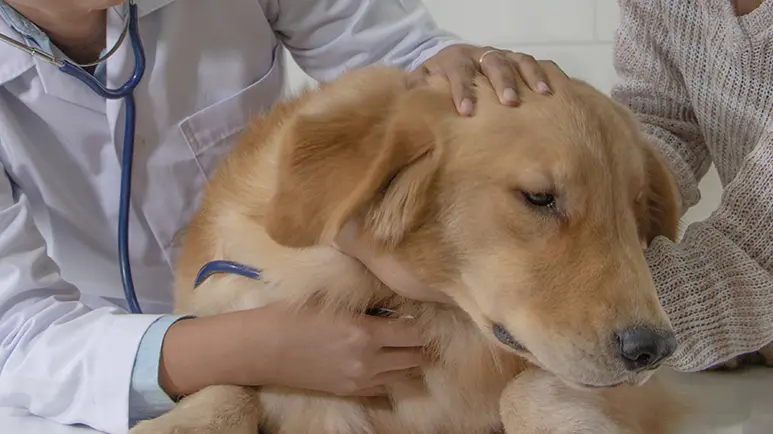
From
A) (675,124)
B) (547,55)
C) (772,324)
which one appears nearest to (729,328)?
(772,324)

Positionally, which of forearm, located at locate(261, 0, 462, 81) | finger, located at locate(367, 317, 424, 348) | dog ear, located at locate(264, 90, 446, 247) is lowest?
finger, located at locate(367, 317, 424, 348)

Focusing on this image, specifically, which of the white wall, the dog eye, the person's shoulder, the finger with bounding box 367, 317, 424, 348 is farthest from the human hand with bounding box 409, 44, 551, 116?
the white wall

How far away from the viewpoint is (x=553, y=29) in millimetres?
2154

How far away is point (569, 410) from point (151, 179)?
0.74 meters

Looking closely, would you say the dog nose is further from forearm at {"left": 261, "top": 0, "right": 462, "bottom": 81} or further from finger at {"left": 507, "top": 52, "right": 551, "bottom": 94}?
forearm at {"left": 261, "top": 0, "right": 462, "bottom": 81}

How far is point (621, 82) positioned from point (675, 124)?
0.12 metres

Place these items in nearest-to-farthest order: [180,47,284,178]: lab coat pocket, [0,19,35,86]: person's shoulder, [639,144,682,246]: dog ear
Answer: [639,144,682,246]: dog ear
[0,19,35,86]: person's shoulder
[180,47,284,178]: lab coat pocket

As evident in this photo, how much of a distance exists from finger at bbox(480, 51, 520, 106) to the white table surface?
432 millimetres

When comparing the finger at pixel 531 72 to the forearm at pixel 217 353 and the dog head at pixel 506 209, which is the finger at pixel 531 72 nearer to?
the dog head at pixel 506 209

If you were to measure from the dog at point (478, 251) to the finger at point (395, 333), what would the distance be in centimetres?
2

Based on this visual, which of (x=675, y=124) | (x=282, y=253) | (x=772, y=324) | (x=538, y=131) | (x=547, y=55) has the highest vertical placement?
(x=538, y=131)

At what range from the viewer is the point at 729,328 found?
0.95 m

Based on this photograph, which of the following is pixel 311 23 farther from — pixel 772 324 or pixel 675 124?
pixel 772 324

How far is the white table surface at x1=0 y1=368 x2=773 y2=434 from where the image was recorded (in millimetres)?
899
